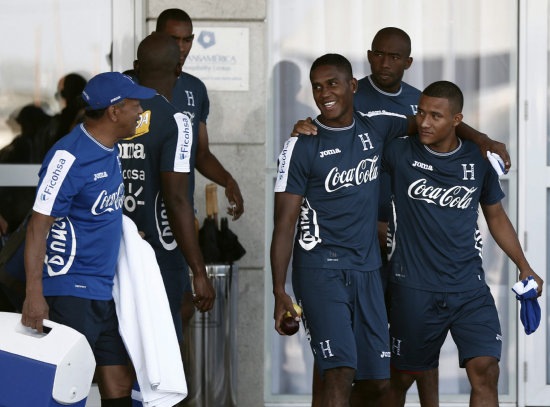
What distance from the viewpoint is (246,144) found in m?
6.20

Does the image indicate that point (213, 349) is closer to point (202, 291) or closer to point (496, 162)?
point (202, 291)

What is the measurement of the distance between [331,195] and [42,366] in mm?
1570

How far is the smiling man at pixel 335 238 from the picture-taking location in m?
4.39

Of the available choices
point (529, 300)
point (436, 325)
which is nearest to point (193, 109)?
point (436, 325)

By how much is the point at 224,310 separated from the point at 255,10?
1.90 metres

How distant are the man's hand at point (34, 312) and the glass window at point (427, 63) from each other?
2.83 metres

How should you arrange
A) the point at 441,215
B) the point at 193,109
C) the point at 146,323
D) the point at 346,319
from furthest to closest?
the point at 193,109
the point at 441,215
the point at 346,319
the point at 146,323

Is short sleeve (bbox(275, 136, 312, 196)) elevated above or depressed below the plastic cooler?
above

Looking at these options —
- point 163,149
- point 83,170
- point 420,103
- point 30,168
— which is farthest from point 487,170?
point 30,168

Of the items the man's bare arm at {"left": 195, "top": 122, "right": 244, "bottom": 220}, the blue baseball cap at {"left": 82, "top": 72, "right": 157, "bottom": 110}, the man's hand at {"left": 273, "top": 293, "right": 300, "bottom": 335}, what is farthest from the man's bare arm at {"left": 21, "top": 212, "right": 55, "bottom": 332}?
the man's bare arm at {"left": 195, "top": 122, "right": 244, "bottom": 220}

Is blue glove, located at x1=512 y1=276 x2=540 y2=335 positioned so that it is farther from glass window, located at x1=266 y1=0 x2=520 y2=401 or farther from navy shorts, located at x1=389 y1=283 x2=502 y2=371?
glass window, located at x1=266 y1=0 x2=520 y2=401

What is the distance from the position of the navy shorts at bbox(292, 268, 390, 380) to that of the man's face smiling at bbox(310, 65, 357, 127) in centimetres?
71

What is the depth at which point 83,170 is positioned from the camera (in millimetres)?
3791

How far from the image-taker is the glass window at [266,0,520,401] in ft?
20.9
